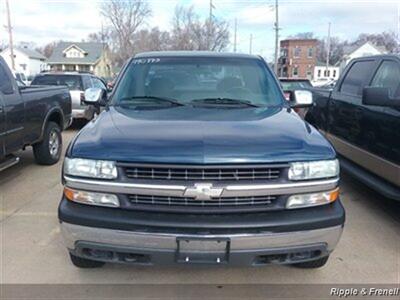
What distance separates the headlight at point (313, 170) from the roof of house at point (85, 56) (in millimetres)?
75615

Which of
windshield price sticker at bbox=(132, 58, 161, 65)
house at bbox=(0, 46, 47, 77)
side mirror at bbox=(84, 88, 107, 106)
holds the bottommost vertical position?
house at bbox=(0, 46, 47, 77)

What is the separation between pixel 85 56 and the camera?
76062 mm

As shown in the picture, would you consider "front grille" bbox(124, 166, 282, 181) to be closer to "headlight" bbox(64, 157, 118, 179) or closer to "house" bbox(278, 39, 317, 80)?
"headlight" bbox(64, 157, 118, 179)

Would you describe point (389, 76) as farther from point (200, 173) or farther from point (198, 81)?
point (200, 173)

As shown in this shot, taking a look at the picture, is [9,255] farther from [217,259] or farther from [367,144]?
[367,144]

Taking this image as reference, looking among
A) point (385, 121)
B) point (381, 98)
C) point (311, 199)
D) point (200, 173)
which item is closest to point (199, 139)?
point (200, 173)

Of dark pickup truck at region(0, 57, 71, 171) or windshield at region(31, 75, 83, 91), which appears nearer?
dark pickup truck at region(0, 57, 71, 171)

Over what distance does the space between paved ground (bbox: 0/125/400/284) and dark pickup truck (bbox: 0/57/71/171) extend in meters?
0.87

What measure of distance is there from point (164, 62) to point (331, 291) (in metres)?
2.74

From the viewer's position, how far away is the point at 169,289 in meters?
3.49

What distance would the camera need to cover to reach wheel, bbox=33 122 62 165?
7.64m

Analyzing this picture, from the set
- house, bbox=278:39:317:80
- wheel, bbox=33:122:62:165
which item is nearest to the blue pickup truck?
wheel, bbox=33:122:62:165

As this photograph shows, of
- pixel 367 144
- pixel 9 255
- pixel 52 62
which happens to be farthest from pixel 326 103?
pixel 52 62

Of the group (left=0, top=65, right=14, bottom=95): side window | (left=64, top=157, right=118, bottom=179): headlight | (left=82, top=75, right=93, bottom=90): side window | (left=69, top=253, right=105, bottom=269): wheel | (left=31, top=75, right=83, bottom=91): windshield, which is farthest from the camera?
(left=82, top=75, right=93, bottom=90): side window
